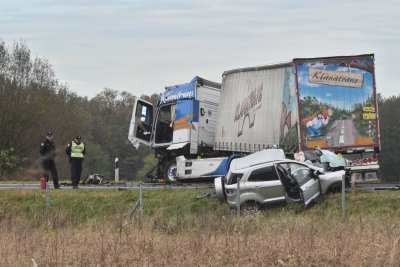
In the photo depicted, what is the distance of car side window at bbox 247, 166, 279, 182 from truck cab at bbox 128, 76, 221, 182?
6638mm

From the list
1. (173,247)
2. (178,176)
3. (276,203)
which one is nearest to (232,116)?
(178,176)

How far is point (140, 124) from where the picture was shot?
25109 mm

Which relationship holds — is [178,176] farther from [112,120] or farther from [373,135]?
[112,120]

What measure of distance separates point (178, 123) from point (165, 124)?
2.75 feet

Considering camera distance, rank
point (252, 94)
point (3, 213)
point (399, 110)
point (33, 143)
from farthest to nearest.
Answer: point (399, 110) < point (33, 143) < point (252, 94) < point (3, 213)

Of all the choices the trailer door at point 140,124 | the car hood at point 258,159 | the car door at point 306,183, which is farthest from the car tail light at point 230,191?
the trailer door at point 140,124

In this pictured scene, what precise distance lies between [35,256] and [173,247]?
2.01m

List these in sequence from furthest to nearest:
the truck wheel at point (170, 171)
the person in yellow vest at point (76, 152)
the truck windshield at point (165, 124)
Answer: the truck windshield at point (165, 124) < the truck wheel at point (170, 171) < the person in yellow vest at point (76, 152)

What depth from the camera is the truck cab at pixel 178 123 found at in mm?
23422

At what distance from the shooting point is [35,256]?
10102 millimetres

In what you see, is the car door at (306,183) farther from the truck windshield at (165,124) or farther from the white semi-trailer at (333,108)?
the truck windshield at (165,124)

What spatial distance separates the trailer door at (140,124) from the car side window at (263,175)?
862cm

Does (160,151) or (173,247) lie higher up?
(160,151)

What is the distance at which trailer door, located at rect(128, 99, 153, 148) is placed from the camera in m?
25.0
